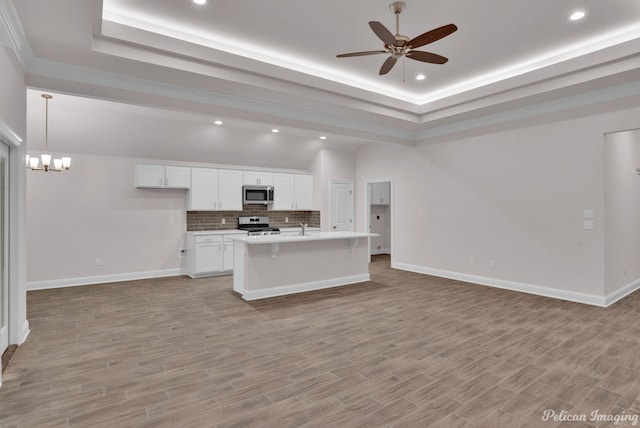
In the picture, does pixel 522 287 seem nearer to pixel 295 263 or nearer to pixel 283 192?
pixel 295 263

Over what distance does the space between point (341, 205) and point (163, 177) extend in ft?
13.8

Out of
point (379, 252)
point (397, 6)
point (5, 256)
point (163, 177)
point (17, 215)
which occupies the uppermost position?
point (397, 6)

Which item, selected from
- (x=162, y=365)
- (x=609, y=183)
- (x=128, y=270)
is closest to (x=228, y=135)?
(x=128, y=270)

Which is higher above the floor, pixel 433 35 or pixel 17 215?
pixel 433 35

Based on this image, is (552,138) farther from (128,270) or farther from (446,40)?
(128,270)

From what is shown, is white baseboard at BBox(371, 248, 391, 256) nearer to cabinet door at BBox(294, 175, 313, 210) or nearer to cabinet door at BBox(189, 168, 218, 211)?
cabinet door at BBox(294, 175, 313, 210)

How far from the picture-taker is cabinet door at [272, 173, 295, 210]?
8.08 meters

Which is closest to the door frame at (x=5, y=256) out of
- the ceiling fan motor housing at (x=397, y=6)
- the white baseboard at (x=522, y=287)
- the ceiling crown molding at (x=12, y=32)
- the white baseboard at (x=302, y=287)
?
the ceiling crown molding at (x=12, y=32)

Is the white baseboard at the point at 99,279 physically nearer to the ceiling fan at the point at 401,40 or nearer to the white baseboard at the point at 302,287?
Answer: the white baseboard at the point at 302,287

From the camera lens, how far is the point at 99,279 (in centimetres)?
632

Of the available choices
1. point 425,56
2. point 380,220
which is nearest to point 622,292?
point 425,56

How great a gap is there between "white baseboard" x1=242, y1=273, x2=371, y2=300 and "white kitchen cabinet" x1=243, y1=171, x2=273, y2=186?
303 centimetres

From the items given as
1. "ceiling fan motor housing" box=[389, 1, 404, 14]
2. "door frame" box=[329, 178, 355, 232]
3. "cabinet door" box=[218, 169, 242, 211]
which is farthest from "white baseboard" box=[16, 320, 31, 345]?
"door frame" box=[329, 178, 355, 232]

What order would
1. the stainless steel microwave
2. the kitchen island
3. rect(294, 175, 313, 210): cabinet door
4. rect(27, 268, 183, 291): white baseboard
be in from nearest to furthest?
the kitchen island < rect(27, 268, 183, 291): white baseboard < the stainless steel microwave < rect(294, 175, 313, 210): cabinet door
